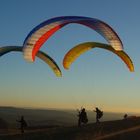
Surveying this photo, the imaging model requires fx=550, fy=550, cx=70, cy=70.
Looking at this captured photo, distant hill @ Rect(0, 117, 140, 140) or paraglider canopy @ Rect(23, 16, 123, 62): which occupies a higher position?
paraglider canopy @ Rect(23, 16, 123, 62)

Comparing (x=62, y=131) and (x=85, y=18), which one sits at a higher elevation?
(x=85, y=18)

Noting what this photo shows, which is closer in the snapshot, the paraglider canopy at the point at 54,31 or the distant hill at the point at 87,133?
the paraglider canopy at the point at 54,31

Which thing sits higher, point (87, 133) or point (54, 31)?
point (54, 31)

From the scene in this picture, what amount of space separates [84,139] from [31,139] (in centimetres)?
386

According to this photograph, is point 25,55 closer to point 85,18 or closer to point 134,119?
point 85,18

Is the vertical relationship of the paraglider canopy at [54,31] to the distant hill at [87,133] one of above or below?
above

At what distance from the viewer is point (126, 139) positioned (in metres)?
40.9

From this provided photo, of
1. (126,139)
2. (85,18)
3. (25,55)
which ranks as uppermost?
(85,18)

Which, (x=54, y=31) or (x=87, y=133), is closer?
(x=54, y=31)

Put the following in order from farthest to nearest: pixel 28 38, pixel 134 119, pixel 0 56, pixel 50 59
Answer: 1. pixel 134 119
2. pixel 50 59
3. pixel 0 56
4. pixel 28 38

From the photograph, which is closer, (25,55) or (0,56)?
(25,55)

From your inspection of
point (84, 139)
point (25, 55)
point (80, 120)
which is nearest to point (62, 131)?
point (84, 139)

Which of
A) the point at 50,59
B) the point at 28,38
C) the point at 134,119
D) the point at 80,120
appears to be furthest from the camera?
the point at 134,119

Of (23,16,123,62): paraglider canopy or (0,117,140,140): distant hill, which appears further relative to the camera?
(0,117,140,140): distant hill
